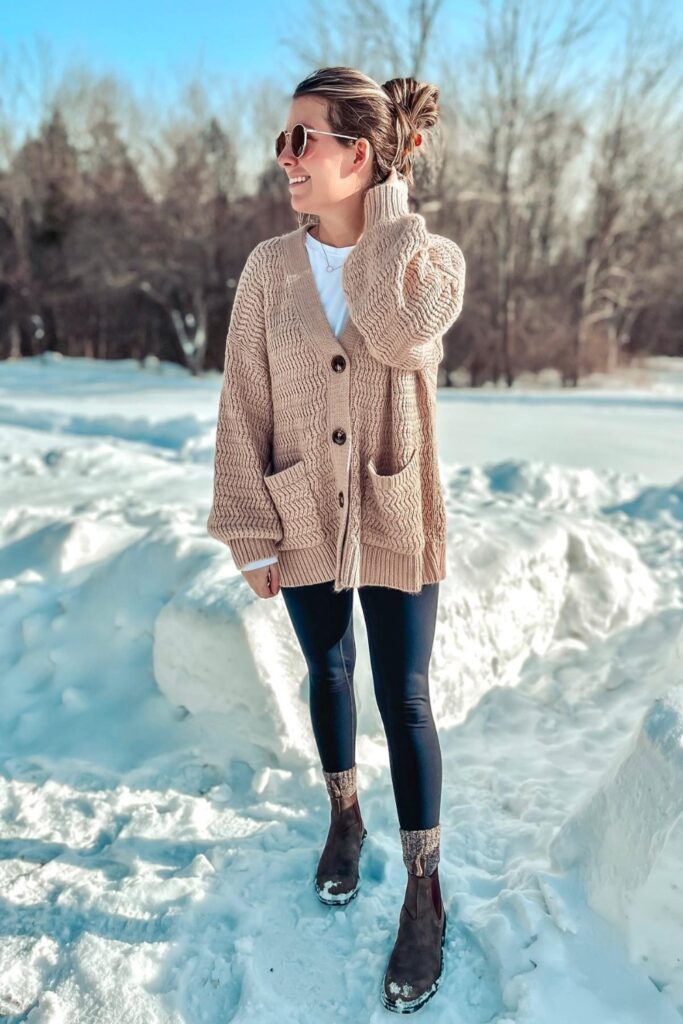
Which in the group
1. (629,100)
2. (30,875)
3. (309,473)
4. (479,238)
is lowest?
(30,875)

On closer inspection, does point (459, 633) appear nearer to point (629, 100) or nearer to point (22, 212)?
point (629, 100)

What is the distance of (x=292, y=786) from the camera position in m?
2.14

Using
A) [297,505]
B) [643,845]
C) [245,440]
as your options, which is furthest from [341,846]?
[245,440]

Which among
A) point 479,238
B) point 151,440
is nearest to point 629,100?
point 479,238

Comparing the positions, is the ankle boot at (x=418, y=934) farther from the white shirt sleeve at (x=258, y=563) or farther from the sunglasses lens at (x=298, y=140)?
the sunglasses lens at (x=298, y=140)

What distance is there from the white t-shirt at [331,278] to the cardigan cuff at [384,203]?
0.09 metres

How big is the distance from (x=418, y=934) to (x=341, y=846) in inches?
12.0

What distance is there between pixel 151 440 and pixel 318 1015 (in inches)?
226

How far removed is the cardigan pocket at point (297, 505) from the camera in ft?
5.07

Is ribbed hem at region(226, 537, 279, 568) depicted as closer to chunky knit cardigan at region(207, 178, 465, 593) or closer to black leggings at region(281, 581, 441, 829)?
chunky knit cardigan at region(207, 178, 465, 593)

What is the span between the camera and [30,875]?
5.92 feet

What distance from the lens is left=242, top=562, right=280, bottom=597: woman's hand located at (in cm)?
158

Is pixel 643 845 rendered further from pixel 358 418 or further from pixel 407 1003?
pixel 358 418

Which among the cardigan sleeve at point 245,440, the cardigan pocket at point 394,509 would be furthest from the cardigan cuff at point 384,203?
the cardigan pocket at point 394,509
